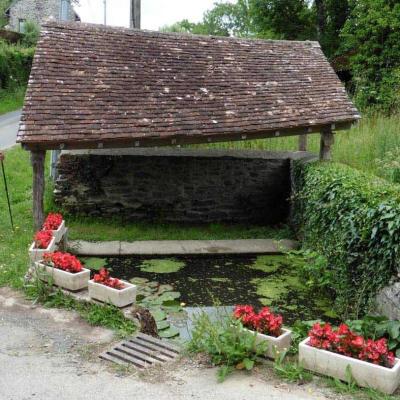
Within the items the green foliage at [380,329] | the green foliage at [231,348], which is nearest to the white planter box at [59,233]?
the green foliage at [231,348]

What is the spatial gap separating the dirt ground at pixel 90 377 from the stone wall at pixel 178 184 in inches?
222

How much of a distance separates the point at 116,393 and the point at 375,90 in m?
16.4

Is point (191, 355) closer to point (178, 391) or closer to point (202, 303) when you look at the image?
point (178, 391)

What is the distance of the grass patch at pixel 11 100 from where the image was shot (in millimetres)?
24337

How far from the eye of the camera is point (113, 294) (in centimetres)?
590

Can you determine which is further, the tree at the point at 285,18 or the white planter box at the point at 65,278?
the tree at the point at 285,18

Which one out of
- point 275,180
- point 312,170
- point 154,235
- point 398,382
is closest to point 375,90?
point 275,180

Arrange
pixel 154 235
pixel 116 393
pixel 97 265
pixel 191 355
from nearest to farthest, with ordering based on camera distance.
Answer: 1. pixel 116 393
2. pixel 191 355
3. pixel 97 265
4. pixel 154 235

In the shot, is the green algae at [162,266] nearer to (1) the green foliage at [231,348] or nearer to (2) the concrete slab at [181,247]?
(2) the concrete slab at [181,247]

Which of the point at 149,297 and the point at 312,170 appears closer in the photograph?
the point at 149,297

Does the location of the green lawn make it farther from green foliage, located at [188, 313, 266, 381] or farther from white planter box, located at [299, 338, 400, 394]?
white planter box, located at [299, 338, 400, 394]

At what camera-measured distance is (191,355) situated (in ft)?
16.8

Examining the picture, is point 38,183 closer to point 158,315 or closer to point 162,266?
point 162,266

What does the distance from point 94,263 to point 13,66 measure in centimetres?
2084
